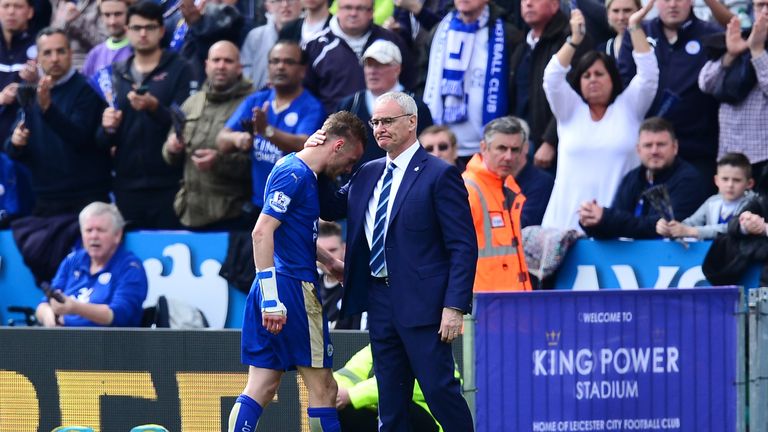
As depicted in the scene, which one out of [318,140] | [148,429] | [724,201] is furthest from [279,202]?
[724,201]

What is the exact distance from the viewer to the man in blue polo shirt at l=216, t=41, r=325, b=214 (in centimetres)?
1103

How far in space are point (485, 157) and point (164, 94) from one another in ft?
12.6

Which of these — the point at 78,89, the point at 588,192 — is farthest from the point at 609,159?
the point at 78,89

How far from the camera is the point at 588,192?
417 inches

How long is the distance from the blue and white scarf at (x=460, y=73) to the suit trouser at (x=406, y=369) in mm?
4064

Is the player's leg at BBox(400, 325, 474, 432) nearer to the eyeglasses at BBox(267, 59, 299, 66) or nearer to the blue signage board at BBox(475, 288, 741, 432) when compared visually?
the blue signage board at BBox(475, 288, 741, 432)

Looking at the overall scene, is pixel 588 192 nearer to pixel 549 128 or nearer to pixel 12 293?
pixel 549 128

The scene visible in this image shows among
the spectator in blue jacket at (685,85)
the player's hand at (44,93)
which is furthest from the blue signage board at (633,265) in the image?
the player's hand at (44,93)

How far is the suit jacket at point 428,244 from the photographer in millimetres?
7242

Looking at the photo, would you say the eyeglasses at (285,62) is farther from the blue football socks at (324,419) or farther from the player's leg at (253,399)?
the blue football socks at (324,419)

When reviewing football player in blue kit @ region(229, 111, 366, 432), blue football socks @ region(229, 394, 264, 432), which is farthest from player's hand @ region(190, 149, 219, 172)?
blue football socks @ region(229, 394, 264, 432)

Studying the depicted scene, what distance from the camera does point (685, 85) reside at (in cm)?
1076

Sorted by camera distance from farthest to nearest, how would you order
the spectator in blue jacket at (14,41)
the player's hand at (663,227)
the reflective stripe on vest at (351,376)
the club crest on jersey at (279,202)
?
the spectator in blue jacket at (14,41) → the player's hand at (663,227) → the reflective stripe on vest at (351,376) → the club crest on jersey at (279,202)

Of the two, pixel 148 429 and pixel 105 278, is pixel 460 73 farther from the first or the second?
pixel 148 429
